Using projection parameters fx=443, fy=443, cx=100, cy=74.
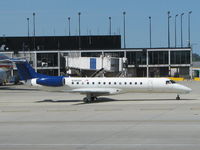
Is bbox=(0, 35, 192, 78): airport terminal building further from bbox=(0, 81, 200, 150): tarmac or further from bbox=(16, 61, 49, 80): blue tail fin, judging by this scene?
bbox=(0, 81, 200, 150): tarmac

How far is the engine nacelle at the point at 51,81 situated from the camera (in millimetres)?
39469

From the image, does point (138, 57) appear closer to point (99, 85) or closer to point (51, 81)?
point (99, 85)

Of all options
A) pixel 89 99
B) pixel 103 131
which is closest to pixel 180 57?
pixel 89 99

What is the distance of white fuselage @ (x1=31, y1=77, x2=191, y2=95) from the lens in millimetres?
39125

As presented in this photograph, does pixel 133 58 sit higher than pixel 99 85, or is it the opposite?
pixel 133 58

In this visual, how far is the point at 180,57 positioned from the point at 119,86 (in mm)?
76843

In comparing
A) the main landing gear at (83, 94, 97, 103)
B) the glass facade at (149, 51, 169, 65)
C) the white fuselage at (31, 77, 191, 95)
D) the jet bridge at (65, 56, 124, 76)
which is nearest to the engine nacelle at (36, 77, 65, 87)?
the white fuselage at (31, 77, 191, 95)

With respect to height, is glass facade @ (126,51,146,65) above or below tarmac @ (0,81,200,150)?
above

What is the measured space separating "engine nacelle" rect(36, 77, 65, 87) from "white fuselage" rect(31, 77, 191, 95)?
1.29 ft

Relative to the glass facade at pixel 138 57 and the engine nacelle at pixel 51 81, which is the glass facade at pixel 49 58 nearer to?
the glass facade at pixel 138 57

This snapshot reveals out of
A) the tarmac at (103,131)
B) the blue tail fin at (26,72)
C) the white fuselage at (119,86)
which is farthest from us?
the blue tail fin at (26,72)

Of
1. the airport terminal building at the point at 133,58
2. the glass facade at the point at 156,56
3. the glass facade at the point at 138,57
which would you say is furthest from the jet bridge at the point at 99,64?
the glass facade at the point at 156,56

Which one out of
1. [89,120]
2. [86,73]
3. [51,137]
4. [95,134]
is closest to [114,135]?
[95,134]

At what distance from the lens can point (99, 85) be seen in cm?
4031
